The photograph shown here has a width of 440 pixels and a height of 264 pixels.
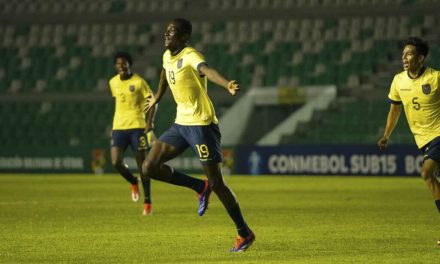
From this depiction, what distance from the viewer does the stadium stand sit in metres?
36.2

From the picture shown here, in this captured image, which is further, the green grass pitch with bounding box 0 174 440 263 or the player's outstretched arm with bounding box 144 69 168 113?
the player's outstretched arm with bounding box 144 69 168 113

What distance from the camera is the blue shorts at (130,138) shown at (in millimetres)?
17359

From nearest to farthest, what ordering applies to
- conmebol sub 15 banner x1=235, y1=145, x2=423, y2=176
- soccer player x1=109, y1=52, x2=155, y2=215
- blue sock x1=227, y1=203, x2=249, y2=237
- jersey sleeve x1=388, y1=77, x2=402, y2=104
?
blue sock x1=227, y1=203, x2=249, y2=237 → jersey sleeve x1=388, y1=77, x2=402, y2=104 → soccer player x1=109, y1=52, x2=155, y2=215 → conmebol sub 15 banner x1=235, y1=145, x2=423, y2=176

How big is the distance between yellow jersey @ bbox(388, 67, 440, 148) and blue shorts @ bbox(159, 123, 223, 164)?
2296 mm

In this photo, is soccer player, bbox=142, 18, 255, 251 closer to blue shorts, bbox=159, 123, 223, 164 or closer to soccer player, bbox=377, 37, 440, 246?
blue shorts, bbox=159, 123, 223, 164

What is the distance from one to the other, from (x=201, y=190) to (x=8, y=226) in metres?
3.23

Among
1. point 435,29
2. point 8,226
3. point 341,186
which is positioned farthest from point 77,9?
point 8,226

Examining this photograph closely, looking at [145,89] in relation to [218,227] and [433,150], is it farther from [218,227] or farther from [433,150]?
[433,150]

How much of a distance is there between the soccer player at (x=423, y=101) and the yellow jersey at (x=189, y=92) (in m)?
2.23

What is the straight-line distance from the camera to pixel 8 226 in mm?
13695

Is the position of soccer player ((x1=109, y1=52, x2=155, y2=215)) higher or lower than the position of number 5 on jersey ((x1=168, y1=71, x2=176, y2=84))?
lower

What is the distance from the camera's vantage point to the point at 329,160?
31.5 m

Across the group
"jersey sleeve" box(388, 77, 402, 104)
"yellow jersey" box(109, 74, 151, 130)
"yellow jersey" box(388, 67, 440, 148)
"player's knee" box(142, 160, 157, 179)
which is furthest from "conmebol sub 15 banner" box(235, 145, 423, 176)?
"player's knee" box(142, 160, 157, 179)

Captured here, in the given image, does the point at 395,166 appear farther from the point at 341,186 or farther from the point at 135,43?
the point at 135,43
